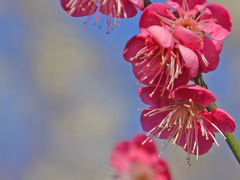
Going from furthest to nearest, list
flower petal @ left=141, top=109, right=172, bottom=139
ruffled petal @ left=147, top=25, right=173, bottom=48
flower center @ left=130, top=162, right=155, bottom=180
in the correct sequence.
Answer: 1. flower petal @ left=141, top=109, right=172, bottom=139
2. ruffled petal @ left=147, top=25, right=173, bottom=48
3. flower center @ left=130, top=162, right=155, bottom=180

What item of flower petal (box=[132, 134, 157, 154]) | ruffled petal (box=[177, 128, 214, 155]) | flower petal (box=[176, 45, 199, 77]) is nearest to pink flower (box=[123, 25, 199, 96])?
flower petal (box=[176, 45, 199, 77])

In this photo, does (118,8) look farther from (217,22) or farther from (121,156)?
(121,156)

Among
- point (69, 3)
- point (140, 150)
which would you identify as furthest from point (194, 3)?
point (140, 150)

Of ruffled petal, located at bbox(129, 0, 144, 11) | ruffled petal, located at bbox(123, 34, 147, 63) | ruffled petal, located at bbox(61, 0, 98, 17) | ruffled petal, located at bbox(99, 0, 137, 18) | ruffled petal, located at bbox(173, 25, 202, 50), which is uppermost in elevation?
ruffled petal, located at bbox(61, 0, 98, 17)

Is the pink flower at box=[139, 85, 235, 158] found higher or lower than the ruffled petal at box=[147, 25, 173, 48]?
lower

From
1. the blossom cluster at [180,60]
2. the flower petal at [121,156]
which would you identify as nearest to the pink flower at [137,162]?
the flower petal at [121,156]

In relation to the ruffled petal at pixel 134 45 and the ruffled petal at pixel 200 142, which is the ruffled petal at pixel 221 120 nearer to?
the ruffled petal at pixel 200 142

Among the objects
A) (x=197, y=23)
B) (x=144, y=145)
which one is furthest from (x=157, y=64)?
(x=144, y=145)

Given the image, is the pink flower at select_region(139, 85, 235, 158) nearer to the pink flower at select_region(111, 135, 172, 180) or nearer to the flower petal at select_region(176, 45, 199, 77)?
the flower petal at select_region(176, 45, 199, 77)
